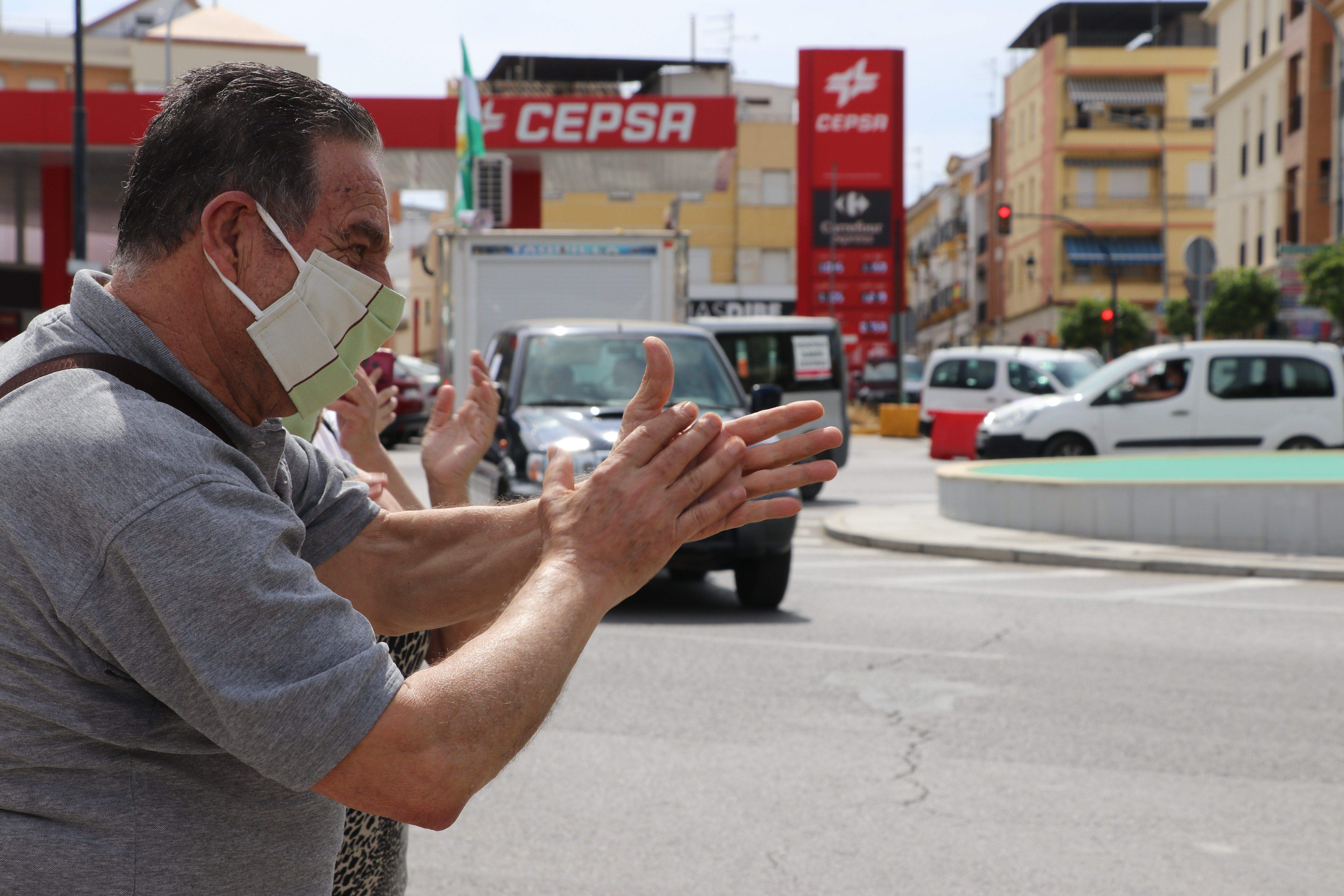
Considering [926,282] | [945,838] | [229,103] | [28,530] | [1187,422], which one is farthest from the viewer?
[926,282]

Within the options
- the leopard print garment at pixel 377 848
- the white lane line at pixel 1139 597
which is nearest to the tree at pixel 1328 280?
the white lane line at pixel 1139 597

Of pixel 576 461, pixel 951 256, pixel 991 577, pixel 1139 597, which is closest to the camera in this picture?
pixel 576 461

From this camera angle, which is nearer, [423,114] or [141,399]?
[141,399]

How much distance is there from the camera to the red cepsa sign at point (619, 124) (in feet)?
86.2

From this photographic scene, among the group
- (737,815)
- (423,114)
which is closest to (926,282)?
(423,114)

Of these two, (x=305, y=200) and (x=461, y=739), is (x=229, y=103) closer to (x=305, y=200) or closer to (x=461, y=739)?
(x=305, y=200)

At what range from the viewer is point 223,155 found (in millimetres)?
1768

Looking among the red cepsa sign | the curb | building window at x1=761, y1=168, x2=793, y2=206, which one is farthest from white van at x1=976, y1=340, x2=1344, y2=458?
building window at x1=761, y1=168, x2=793, y2=206

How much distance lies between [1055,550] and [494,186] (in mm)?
14623

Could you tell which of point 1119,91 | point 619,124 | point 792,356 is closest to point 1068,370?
point 619,124

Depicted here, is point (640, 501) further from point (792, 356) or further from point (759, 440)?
point (792, 356)

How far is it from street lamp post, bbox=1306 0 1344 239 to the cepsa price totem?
62.1 feet

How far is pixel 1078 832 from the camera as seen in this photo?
479 centimetres

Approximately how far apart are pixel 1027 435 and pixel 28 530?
19.6 metres
